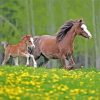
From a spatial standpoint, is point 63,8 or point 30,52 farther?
point 63,8

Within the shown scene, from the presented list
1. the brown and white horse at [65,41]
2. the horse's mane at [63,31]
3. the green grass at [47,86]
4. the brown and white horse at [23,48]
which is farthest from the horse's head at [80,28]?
the green grass at [47,86]

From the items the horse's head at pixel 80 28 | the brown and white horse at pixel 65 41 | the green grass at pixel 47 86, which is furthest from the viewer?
the horse's head at pixel 80 28

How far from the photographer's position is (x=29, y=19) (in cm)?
5006

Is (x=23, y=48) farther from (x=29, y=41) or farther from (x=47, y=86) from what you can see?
(x=47, y=86)

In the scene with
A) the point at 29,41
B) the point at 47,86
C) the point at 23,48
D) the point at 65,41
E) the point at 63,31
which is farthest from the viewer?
the point at 23,48

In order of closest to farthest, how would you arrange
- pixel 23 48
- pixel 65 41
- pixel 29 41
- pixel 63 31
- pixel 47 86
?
1. pixel 47 86
2. pixel 65 41
3. pixel 63 31
4. pixel 29 41
5. pixel 23 48

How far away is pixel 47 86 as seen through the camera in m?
12.5

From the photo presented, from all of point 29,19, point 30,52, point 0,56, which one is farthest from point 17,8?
point 30,52

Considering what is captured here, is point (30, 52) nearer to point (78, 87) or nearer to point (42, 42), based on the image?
point (42, 42)

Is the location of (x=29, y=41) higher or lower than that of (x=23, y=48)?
higher

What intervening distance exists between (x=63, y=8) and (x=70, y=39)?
31803 millimetres

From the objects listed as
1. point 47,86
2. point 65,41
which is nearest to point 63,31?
point 65,41

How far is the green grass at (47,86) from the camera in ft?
36.2

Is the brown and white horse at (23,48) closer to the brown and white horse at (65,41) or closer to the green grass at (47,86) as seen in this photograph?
the brown and white horse at (65,41)
